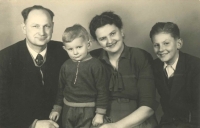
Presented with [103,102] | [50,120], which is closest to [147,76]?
[103,102]

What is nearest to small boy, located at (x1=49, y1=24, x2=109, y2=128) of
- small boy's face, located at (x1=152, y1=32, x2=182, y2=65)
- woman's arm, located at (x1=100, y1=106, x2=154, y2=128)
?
woman's arm, located at (x1=100, y1=106, x2=154, y2=128)

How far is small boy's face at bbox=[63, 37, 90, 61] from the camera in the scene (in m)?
1.19

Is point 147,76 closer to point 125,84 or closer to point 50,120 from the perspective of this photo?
point 125,84

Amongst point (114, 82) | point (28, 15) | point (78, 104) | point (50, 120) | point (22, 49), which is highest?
point (28, 15)

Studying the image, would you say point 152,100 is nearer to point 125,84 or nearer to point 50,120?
point 125,84

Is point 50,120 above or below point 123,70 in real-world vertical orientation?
below

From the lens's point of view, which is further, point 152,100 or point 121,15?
point 121,15

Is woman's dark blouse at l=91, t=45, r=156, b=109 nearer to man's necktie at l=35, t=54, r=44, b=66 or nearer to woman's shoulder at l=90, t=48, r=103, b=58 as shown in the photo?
woman's shoulder at l=90, t=48, r=103, b=58

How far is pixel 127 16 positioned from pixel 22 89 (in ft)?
2.38

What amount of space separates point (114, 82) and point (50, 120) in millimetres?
402

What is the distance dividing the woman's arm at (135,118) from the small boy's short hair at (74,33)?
0.46 m

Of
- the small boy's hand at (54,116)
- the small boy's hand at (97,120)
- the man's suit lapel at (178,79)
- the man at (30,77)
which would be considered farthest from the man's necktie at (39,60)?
the man's suit lapel at (178,79)

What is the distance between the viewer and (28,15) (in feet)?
4.20

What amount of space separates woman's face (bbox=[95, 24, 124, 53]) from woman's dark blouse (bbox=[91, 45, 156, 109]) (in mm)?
52
